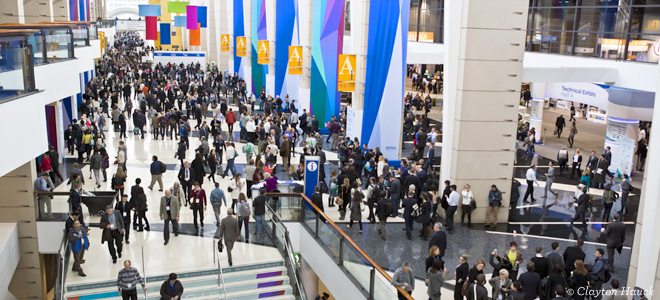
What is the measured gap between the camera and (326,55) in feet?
81.9

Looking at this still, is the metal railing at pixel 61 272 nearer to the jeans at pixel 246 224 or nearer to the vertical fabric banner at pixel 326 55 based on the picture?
Result: the jeans at pixel 246 224

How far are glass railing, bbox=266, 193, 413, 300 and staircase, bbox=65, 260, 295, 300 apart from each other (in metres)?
0.86

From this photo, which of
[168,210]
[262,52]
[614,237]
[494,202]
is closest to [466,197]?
[494,202]

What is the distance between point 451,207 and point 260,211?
4273 millimetres

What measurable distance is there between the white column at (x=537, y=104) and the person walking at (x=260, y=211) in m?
15.5

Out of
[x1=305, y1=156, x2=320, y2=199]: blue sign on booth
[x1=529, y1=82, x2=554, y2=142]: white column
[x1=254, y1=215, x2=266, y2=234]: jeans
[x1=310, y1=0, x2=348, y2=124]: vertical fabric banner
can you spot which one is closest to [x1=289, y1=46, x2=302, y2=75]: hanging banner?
[x1=310, y1=0, x2=348, y2=124]: vertical fabric banner

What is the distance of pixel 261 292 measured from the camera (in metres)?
11.5

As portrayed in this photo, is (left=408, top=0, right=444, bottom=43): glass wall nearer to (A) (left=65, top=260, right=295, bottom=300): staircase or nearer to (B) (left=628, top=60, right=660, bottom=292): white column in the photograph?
(B) (left=628, top=60, right=660, bottom=292): white column

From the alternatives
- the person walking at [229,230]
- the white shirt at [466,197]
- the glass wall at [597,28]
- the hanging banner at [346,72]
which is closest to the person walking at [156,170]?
the person walking at [229,230]

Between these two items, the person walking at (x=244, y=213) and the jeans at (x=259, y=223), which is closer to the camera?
the person walking at (x=244, y=213)

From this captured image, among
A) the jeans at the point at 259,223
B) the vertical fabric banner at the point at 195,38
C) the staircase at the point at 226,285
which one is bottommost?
the staircase at the point at 226,285

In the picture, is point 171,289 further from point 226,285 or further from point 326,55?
point 326,55

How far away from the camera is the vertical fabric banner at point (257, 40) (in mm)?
34219

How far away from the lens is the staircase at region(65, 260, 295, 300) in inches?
427
